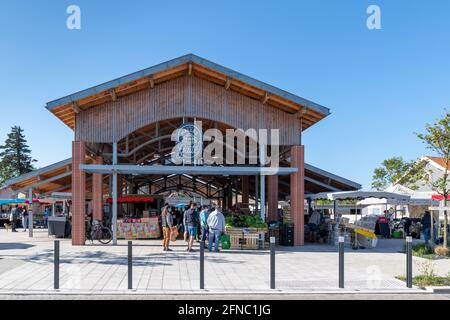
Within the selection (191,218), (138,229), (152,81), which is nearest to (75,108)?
(152,81)

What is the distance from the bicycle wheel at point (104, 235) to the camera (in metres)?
20.2

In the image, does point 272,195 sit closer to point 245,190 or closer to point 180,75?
point 245,190

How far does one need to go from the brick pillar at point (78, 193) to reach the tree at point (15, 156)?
61317mm

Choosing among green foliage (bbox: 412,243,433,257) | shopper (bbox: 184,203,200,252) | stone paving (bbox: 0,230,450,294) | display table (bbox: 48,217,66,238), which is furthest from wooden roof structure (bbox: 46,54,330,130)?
green foliage (bbox: 412,243,433,257)

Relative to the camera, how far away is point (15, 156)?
7669cm

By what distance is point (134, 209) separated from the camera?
2911cm

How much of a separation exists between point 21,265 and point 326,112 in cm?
1214

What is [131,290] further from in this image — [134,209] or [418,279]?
[134,209]

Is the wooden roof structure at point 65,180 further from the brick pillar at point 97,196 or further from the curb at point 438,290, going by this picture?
the curb at point 438,290

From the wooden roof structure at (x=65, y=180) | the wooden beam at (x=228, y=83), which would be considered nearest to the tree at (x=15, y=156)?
the wooden roof structure at (x=65, y=180)

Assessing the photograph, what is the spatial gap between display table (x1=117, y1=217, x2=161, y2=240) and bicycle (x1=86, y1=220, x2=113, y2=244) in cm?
144
